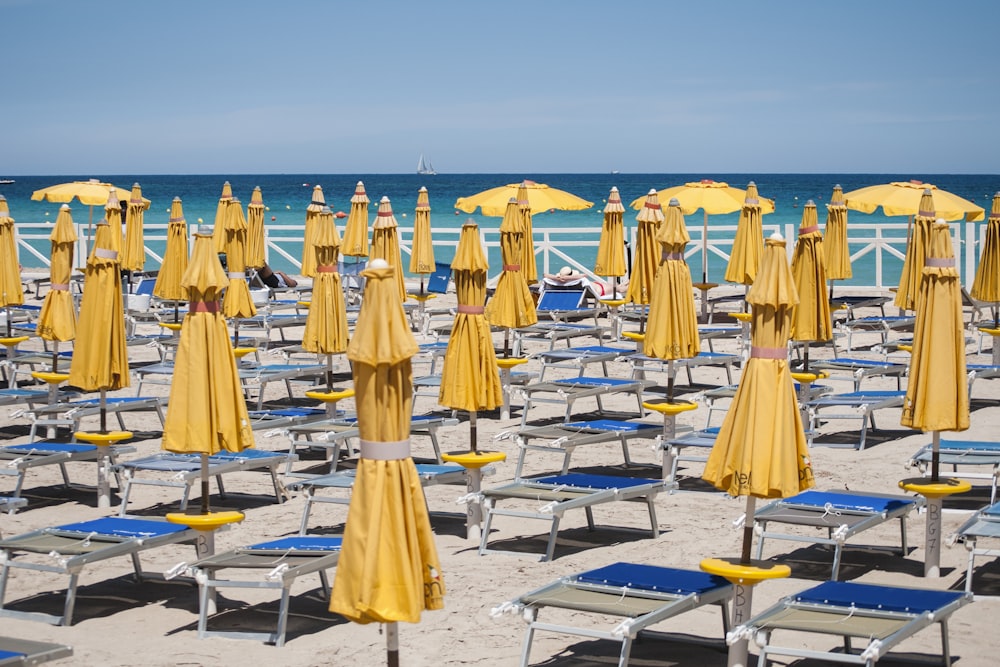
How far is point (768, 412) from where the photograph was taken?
5902 mm

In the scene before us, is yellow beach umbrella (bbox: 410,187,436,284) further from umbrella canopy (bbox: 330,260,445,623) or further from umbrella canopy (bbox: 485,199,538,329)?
umbrella canopy (bbox: 330,260,445,623)

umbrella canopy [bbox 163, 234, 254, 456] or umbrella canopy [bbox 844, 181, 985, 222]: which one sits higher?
umbrella canopy [bbox 844, 181, 985, 222]

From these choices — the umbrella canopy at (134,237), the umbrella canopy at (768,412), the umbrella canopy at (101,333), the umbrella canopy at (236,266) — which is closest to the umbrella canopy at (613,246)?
the umbrella canopy at (236,266)

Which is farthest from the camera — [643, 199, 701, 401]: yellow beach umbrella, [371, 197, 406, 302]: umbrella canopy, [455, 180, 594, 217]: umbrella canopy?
[455, 180, 594, 217]: umbrella canopy

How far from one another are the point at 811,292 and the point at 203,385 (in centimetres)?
563

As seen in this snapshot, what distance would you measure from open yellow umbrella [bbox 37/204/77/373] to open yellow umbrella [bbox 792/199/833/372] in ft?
19.6

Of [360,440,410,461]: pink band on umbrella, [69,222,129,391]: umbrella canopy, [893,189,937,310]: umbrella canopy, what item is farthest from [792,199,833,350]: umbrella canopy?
[360,440,410,461]: pink band on umbrella

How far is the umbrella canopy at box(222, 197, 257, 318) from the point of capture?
527 inches

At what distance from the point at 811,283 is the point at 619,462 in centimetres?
220

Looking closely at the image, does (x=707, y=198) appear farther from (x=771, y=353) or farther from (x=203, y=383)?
(x=771, y=353)

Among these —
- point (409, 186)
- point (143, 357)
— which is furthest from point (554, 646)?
point (409, 186)

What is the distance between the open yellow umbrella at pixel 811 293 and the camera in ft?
35.2

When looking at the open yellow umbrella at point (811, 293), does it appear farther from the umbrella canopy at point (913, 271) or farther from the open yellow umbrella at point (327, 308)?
the open yellow umbrella at point (327, 308)

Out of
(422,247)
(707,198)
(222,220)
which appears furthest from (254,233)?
(707,198)
